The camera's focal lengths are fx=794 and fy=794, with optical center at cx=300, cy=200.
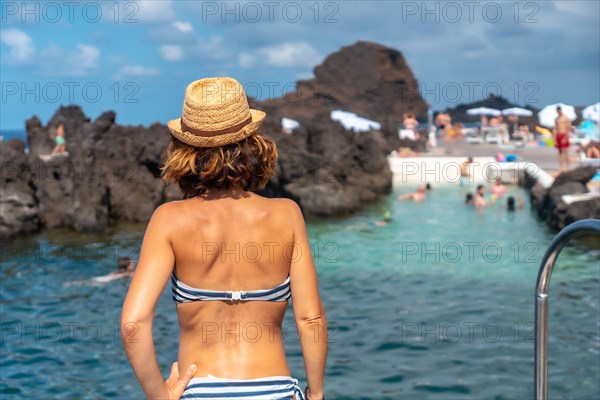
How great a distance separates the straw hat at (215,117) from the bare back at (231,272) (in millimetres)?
210

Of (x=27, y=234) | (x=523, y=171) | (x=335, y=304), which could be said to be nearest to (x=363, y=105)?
(x=523, y=171)

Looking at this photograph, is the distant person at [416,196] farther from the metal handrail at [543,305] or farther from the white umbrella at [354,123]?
the metal handrail at [543,305]

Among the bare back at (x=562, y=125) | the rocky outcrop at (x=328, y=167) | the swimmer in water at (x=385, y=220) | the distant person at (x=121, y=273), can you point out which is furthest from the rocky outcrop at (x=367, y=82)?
the distant person at (x=121, y=273)

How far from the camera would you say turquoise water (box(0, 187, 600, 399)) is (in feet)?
30.1

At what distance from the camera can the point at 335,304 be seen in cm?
1266

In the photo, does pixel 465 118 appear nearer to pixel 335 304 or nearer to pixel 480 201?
pixel 480 201

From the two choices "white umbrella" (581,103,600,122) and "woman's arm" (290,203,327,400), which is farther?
"white umbrella" (581,103,600,122)

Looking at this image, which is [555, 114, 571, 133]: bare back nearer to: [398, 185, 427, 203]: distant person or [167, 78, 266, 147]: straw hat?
[398, 185, 427, 203]: distant person

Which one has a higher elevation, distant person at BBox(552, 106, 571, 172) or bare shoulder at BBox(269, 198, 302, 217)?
distant person at BBox(552, 106, 571, 172)

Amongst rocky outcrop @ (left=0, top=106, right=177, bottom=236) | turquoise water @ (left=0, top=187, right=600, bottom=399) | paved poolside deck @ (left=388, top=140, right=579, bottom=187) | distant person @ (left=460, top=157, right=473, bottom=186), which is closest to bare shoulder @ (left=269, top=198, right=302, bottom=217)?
turquoise water @ (left=0, top=187, right=600, bottom=399)

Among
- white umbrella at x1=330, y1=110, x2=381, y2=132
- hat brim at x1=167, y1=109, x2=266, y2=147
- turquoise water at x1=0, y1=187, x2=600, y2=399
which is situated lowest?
turquoise water at x1=0, y1=187, x2=600, y2=399

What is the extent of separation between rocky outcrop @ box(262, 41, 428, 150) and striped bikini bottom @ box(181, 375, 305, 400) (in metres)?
80.9

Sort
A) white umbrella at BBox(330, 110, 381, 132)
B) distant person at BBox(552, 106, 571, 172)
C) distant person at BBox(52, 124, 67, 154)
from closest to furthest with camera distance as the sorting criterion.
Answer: distant person at BBox(552, 106, 571, 172)
distant person at BBox(52, 124, 67, 154)
white umbrella at BBox(330, 110, 381, 132)

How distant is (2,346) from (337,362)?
4.66 metres
